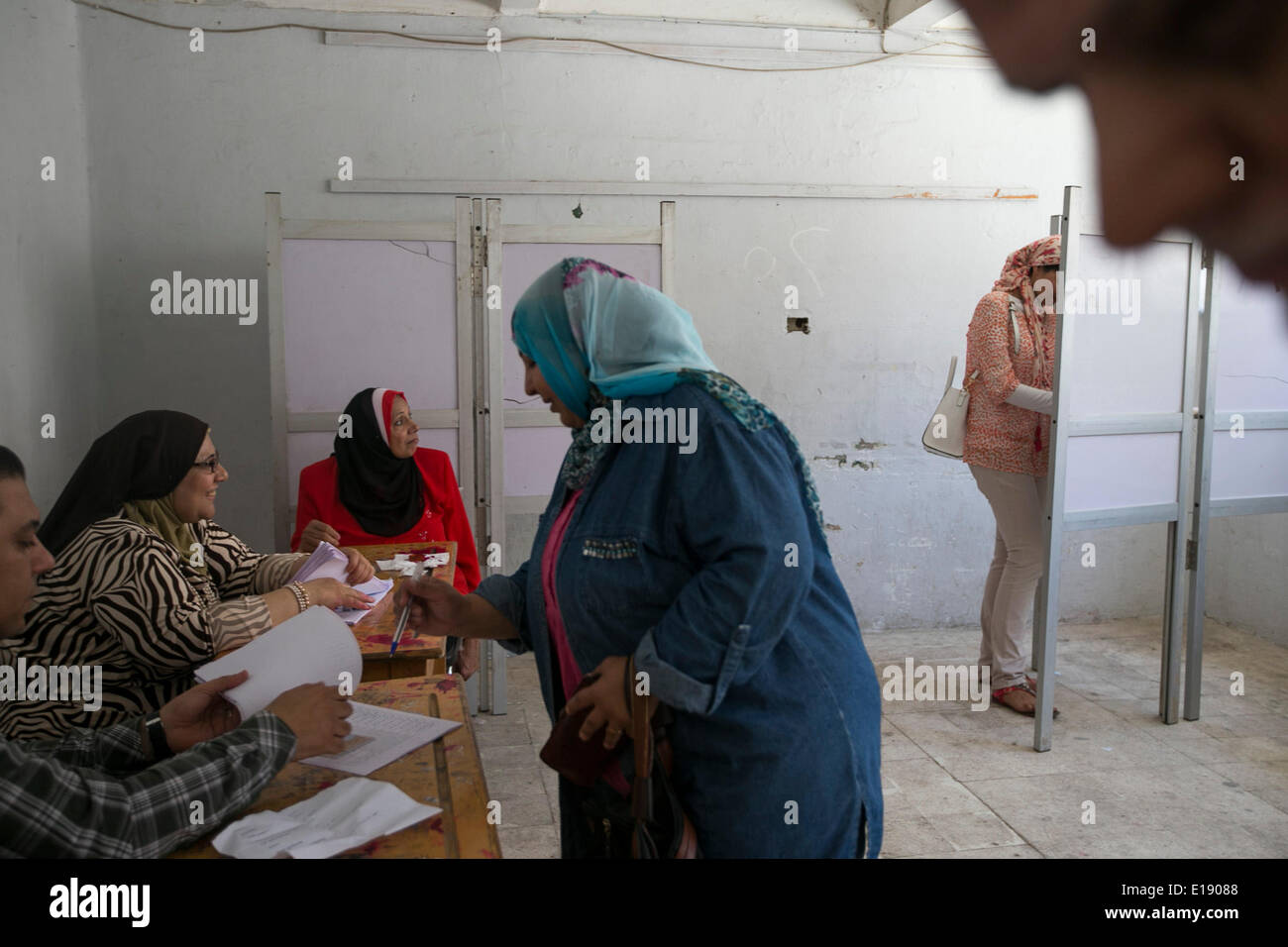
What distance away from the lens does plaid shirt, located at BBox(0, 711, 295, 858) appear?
3.14 feet

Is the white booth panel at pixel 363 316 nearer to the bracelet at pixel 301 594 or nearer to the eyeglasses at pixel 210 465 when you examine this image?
the eyeglasses at pixel 210 465

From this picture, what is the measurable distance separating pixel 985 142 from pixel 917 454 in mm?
1462

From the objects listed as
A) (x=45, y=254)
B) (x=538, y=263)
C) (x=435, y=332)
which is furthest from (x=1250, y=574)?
(x=45, y=254)

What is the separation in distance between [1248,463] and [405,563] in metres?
2.89

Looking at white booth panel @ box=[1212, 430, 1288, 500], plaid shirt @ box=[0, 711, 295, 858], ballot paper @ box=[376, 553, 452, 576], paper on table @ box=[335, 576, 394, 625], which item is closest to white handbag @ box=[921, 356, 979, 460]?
white booth panel @ box=[1212, 430, 1288, 500]

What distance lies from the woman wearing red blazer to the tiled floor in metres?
0.75

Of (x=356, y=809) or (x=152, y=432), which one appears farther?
(x=152, y=432)

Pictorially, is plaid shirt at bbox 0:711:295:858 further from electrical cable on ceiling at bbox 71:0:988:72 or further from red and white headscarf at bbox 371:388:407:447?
electrical cable on ceiling at bbox 71:0:988:72

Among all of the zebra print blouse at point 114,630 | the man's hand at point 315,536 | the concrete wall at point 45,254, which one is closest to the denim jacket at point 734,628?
the zebra print blouse at point 114,630

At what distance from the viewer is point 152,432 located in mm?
2014

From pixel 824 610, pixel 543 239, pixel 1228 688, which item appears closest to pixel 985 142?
pixel 543 239

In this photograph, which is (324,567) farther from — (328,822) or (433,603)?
(328,822)

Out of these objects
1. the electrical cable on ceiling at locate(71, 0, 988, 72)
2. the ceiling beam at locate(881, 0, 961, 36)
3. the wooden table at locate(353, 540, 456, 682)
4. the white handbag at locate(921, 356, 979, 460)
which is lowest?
the wooden table at locate(353, 540, 456, 682)
